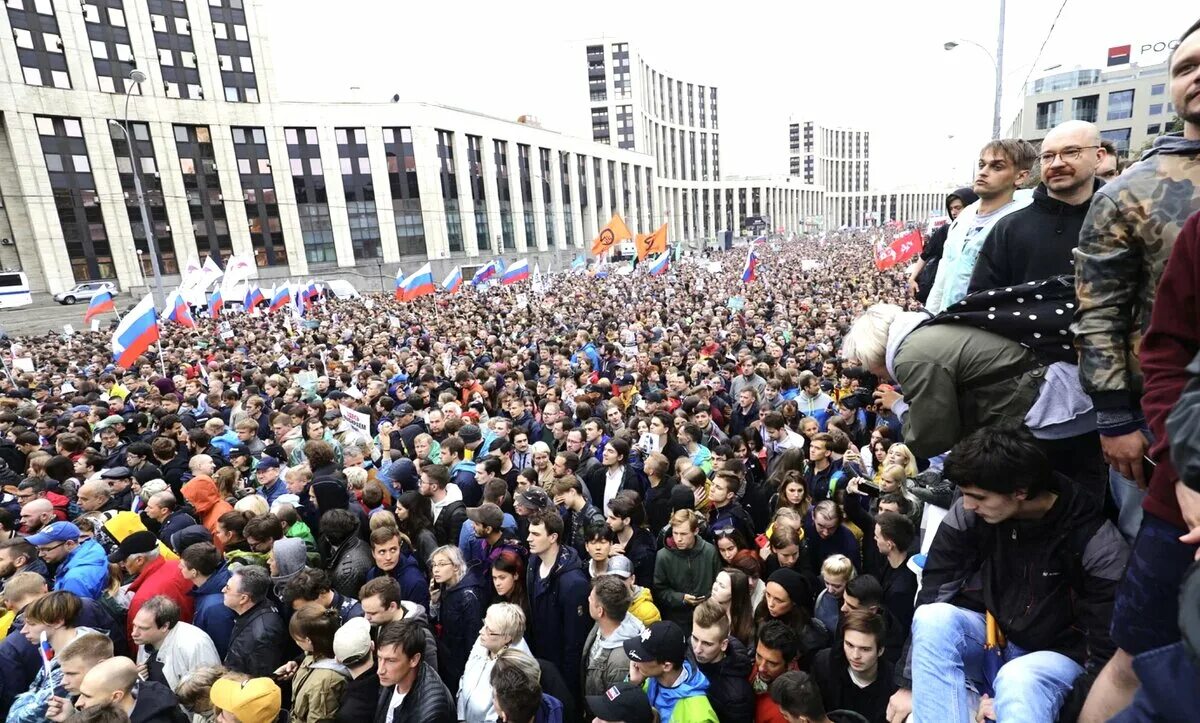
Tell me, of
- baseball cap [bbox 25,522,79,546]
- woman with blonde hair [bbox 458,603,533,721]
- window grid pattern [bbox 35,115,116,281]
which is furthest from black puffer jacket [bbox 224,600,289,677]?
window grid pattern [bbox 35,115,116,281]

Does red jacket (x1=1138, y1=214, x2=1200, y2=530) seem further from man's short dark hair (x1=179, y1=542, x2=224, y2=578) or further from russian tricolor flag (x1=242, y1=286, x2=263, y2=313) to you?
russian tricolor flag (x1=242, y1=286, x2=263, y2=313)

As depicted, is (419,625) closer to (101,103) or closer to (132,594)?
(132,594)

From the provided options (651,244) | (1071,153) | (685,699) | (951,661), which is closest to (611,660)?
(685,699)

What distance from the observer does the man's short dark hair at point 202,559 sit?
4391 mm

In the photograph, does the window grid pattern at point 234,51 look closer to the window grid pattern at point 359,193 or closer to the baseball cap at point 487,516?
the window grid pattern at point 359,193

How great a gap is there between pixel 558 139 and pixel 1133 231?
73225mm

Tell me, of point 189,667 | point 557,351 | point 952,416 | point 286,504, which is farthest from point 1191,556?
→ point 557,351

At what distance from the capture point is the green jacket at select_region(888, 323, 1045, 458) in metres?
2.31

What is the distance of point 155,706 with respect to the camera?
130 inches

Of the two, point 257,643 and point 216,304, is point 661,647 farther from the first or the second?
point 216,304

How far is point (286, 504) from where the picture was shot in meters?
5.62

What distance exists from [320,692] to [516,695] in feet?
4.03

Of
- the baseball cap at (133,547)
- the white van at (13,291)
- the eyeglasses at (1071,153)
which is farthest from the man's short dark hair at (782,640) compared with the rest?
the white van at (13,291)

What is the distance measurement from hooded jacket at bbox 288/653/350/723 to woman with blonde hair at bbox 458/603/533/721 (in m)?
0.70
